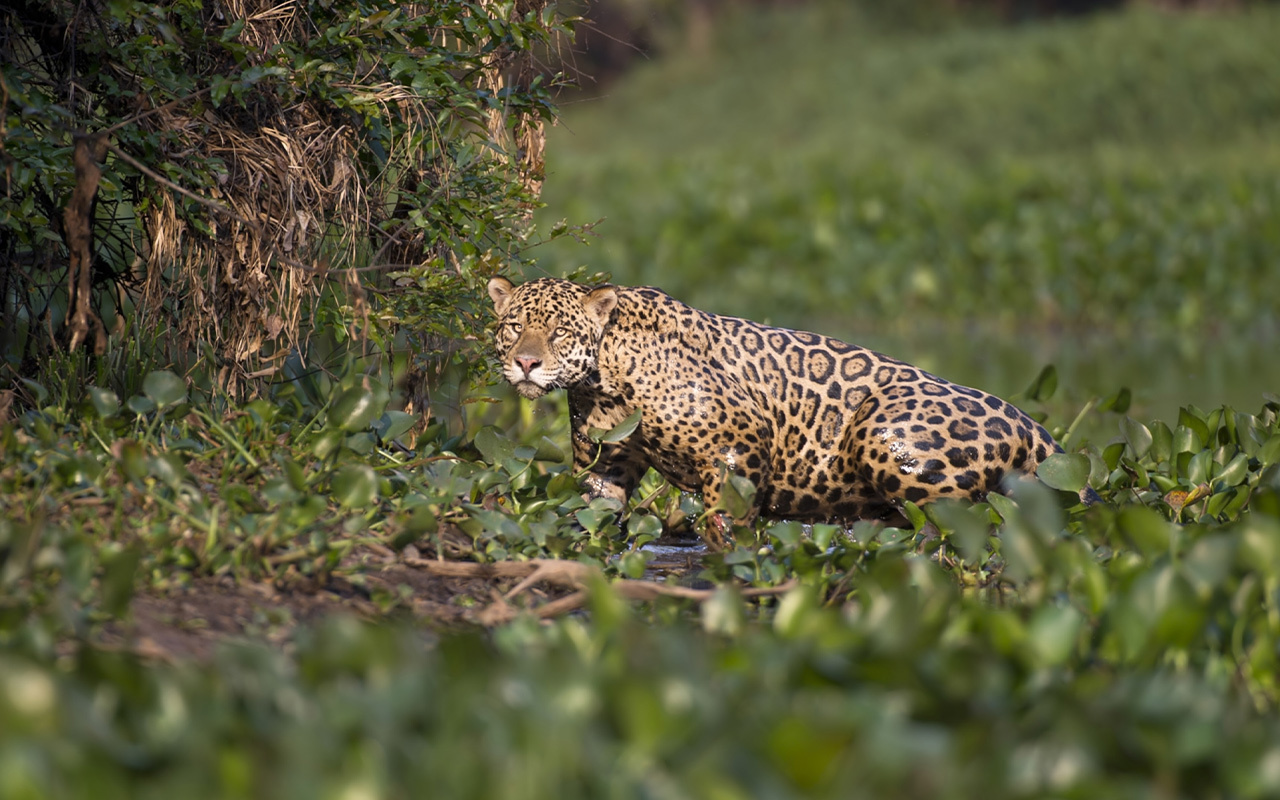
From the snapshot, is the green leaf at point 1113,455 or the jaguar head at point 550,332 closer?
the jaguar head at point 550,332

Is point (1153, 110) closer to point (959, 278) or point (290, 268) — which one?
point (959, 278)

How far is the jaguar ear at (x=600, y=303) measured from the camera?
6039mm

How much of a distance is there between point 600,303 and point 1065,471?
196cm

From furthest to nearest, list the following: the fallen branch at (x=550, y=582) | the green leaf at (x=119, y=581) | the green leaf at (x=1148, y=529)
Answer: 1. the fallen branch at (x=550, y=582)
2. the green leaf at (x=1148, y=529)
3. the green leaf at (x=119, y=581)

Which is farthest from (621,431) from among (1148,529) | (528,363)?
(1148,529)

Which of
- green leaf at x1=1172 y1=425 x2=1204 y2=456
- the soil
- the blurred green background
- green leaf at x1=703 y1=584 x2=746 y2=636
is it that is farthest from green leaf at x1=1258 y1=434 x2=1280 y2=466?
the blurred green background

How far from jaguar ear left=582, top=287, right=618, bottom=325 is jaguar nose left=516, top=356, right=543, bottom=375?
35 cm

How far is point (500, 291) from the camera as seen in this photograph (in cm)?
629

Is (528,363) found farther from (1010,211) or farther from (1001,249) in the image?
(1010,211)

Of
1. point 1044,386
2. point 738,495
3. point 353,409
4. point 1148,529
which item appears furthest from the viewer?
point 1044,386

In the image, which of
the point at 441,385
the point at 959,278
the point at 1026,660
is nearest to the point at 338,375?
the point at 441,385

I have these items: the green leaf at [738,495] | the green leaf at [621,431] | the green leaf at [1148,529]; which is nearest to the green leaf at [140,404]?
the green leaf at [621,431]

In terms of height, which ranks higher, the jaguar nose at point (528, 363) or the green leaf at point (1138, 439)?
the jaguar nose at point (528, 363)

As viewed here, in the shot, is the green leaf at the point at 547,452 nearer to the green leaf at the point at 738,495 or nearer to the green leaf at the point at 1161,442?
the green leaf at the point at 738,495
